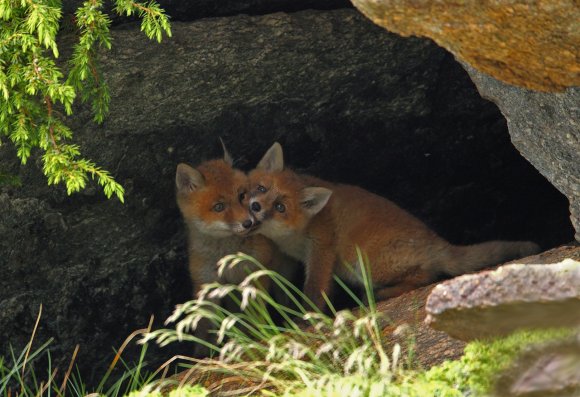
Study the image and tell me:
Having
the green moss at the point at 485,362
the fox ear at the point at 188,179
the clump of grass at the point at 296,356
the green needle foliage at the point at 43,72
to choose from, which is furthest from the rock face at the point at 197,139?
the green moss at the point at 485,362

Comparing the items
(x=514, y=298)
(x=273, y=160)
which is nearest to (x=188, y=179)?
(x=273, y=160)

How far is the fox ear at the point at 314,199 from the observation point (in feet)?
20.4

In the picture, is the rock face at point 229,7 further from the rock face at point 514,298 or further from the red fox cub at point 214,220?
the rock face at point 514,298

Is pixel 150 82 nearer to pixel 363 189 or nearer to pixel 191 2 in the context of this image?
pixel 191 2

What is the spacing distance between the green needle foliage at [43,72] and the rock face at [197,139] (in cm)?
74

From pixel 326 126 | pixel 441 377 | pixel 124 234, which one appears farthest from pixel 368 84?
pixel 441 377

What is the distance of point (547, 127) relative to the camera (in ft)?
15.2

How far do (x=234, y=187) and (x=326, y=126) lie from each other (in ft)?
2.71

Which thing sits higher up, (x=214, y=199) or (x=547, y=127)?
(x=547, y=127)

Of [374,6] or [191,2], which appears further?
→ [191,2]

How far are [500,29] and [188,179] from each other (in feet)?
10.4

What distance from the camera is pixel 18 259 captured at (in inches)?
235

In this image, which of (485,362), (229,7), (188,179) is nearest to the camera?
(485,362)

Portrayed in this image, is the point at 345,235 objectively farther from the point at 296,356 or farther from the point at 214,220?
the point at 296,356
